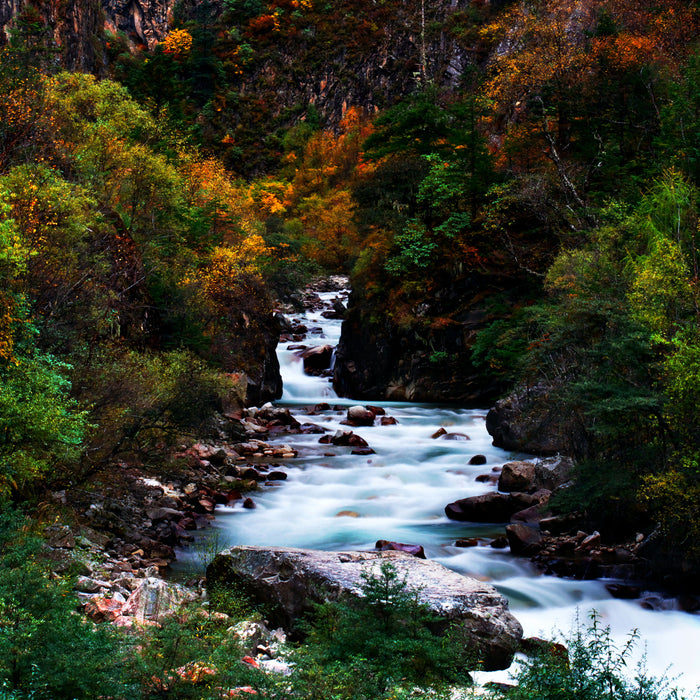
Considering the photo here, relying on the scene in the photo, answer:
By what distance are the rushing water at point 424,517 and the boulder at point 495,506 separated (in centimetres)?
38

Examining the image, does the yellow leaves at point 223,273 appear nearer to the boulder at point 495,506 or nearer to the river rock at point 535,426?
the river rock at point 535,426

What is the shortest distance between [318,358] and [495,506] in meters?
22.1

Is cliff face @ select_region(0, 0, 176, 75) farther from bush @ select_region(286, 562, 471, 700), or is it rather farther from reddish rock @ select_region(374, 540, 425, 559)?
bush @ select_region(286, 562, 471, 700)

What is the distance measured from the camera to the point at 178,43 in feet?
265

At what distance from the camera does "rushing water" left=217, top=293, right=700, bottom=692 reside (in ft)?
33.3

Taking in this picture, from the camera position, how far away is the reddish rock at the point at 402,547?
12508 millimetres

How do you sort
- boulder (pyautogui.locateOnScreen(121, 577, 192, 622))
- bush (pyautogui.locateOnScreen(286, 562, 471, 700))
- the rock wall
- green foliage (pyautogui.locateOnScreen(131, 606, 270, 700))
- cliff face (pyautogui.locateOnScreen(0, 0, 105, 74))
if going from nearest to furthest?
green foliage (pyautogui.locateOnScreen(131, 606, 270, 700))
bush (pyautogui.locateOnScreen(286, 562, 471, 700))
boulder (pyautogui.locateOnScreen(121, 577, 192, 622))
the rock wall
cliff face (pyautogui.locateOnScreen(0, 0, 105, 74))

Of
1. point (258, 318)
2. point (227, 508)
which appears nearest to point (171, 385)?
point (227, 508)

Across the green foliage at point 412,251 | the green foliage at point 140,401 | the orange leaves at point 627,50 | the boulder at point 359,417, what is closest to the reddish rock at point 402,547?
the green foliage at point 140,401

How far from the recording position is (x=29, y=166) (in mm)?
14172

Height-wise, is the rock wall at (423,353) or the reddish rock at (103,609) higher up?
the rock wall at (423,353)

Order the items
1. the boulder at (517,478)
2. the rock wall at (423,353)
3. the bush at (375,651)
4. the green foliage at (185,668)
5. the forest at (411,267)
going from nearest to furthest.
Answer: the green foliage at (185,668)
the bush at (375,651)
the forest at (411,267)
the boulder at (517,478)
the rock wall at (423,353)

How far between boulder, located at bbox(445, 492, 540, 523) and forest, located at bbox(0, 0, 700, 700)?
4.86 feet

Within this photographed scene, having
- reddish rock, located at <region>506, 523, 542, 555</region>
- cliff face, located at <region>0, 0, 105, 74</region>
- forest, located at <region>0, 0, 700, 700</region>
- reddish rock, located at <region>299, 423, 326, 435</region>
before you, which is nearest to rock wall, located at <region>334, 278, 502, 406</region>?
forest, located at <region>0, 0, 700, 700</region>
